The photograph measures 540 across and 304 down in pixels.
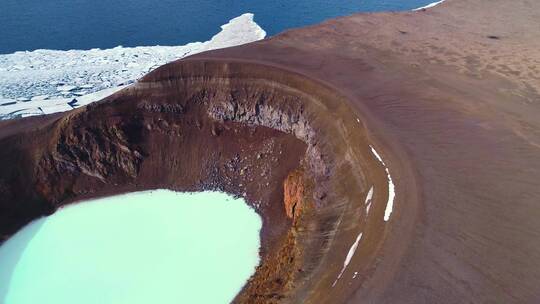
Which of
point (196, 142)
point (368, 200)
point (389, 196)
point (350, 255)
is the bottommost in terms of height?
point (350, 255)


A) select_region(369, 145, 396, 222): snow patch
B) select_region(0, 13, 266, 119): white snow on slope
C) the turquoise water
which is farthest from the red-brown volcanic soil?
select_region(0, 13, 266, 119): white snow on slope

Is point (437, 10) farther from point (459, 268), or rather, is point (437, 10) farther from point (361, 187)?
point (459, 268)

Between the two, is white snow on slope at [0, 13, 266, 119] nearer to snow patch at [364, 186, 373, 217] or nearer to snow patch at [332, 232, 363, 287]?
snow patch at [364, 186, 373, 217]

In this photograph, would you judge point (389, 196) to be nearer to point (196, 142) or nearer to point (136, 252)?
point (136, 252)

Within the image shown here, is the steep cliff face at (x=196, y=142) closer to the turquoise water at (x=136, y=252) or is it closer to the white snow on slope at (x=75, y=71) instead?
the turquoise water at (x=136, y=252)

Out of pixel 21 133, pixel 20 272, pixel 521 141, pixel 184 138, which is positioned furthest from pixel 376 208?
pixel 21 133

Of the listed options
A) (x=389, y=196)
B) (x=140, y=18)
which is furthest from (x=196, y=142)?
(x=140, y=18)
